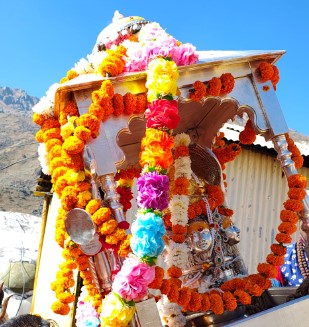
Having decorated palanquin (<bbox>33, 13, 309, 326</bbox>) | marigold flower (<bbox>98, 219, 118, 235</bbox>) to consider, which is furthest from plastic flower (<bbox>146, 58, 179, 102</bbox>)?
marigold flower (<bbox>98, 219, 118, 235</bbox>)

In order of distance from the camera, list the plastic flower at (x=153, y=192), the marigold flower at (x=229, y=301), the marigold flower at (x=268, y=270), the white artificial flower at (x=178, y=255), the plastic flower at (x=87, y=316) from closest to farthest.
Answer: the plastic flower at (x=153, y=192) < the plastic flower at (x=87, y=316) < the marigold flower at (x=229, y=301) < the marigold flower at (x=268, y=270) < the white artificial flower at (x=178, y=255)

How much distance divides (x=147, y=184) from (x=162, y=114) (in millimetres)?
501

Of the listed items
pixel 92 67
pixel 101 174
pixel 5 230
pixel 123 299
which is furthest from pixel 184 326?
pixel 5 230

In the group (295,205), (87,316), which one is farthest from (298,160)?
(87,316)

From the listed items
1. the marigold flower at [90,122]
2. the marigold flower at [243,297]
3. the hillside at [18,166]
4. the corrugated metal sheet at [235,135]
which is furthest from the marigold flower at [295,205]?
the hillside at [18,166]

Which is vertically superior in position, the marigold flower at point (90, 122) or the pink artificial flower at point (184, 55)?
the pink artificial flower at point (184, 55)

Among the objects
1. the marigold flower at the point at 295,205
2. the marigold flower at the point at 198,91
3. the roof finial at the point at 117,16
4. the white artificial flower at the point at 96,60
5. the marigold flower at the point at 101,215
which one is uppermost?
the roof finial at the point at 117,16

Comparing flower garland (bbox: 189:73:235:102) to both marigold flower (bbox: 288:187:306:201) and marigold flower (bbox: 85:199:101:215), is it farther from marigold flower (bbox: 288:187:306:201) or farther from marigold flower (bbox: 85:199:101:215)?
marigold flower (bbox: 85:199:101:215)

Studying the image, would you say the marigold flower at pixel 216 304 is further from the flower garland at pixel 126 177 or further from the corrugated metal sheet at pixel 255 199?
the corrugated metal sheet at pixel 255 199

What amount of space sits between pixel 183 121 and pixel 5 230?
691 cm

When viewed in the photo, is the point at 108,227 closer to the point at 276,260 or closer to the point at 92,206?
the point at 92,206

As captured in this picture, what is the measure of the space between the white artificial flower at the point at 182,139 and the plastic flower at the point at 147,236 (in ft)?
5.46

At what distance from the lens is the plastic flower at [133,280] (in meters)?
2.88

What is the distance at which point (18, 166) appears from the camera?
140 feet
